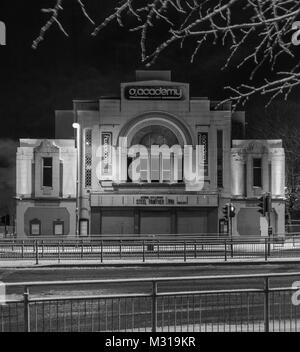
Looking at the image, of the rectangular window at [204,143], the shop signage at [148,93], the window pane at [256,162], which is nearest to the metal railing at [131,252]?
the rectangular window at [204,143]

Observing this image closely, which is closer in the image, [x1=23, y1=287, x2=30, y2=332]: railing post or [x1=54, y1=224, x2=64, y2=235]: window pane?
[x1=23, y1=287, x2=30, y2=332]: railing post

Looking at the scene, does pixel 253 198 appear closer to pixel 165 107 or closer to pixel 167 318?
pixel 165 107

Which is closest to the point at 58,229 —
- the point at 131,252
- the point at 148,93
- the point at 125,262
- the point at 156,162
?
the point at 156,162

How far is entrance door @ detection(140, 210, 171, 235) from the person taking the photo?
49688mm

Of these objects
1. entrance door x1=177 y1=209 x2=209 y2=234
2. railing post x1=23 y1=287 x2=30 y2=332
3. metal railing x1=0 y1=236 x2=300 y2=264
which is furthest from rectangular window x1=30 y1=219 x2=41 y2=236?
railing post x1=23 y1=287 x2=30 y2=332

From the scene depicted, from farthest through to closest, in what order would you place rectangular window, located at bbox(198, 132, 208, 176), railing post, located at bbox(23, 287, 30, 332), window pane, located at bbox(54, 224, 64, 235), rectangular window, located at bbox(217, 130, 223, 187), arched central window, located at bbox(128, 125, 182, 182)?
rectangular window, located at bbox(217, 130, 223, 187) < rectangular window, located at bbox(198, 132, 208, 176) < arched central window, located at bbox(128, 125, 182, 182) < window pane, located at bbox(54, 224, 64, 235) < railing post, located at bbox(23, 287, 30, 332)

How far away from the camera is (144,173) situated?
49.7m

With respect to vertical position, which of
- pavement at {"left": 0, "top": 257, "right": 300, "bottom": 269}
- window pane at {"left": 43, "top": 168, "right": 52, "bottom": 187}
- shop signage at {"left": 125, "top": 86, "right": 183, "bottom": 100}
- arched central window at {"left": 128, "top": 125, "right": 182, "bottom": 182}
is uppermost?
shop signage at {"left": 125, "top": 86, "right": 183, "bottom": 100}

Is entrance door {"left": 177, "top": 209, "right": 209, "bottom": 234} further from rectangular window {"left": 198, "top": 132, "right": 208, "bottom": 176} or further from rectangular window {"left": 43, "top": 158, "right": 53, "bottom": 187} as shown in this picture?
rectangular window {"left": 43, "top": 158, "right": 53, "bottom": 187}

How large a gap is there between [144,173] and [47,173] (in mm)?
6986

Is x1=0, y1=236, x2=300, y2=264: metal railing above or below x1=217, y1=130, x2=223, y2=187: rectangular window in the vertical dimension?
below

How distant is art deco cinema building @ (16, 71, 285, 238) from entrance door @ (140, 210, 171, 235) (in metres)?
0.07
